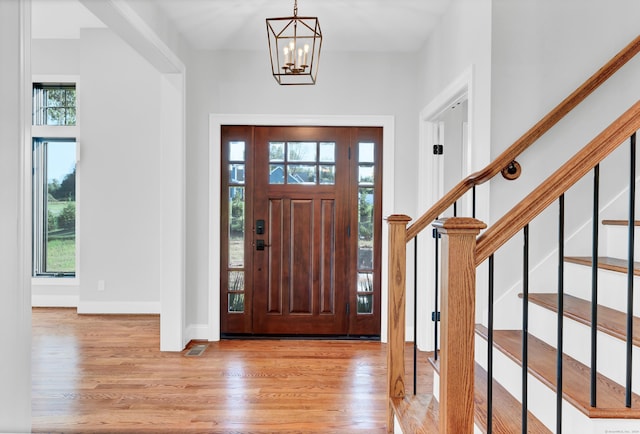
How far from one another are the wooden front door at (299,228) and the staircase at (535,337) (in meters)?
1.86

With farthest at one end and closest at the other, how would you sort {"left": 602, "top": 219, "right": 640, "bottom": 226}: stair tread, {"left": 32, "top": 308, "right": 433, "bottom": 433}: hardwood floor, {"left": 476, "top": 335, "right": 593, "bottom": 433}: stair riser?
{"left": 32, "top": 308, "right": 433, "bottom": 433}: hardwood floor < {"left": 602, "top": 219, "right": 640, "bottom": 226}: stair tread < {"left": 476, "top": 335, "right": 593, "bottom": 433}: stair riser

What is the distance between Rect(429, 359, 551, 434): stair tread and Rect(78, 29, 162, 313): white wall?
3.88m

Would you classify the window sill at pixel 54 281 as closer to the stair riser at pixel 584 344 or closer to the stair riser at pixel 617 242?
the stair riser at pixel 584 344

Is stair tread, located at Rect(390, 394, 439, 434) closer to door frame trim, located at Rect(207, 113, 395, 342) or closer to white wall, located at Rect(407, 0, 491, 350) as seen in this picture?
white wall, located at Rect(407, 0, 491, 350)

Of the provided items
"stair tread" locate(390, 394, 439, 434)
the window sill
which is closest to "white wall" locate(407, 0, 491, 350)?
"stair tread" locate(390, 394, 439, 434)

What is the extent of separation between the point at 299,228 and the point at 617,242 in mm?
2609

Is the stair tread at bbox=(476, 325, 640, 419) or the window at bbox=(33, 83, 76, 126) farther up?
the window at bbox=(33, 83, 76, 126)

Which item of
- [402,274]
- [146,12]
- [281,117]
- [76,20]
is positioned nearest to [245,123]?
[281,117]

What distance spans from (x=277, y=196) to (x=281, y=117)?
0.74 m

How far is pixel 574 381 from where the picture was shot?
1.68m

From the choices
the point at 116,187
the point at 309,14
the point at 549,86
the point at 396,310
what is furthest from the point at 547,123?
the point at 116,187

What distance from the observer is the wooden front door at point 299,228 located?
169 inches

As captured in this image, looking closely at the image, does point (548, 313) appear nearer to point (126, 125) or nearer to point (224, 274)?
point (224, 274)

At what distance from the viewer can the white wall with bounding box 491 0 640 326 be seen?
8.16 ft
